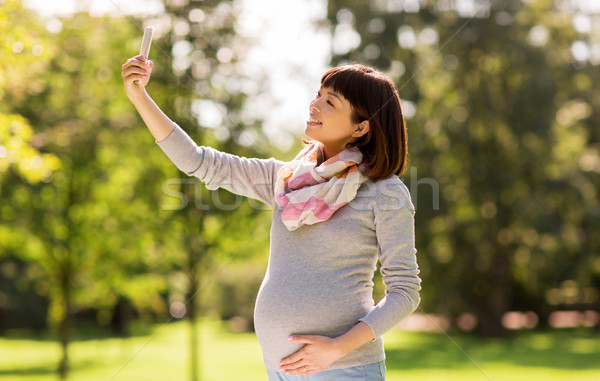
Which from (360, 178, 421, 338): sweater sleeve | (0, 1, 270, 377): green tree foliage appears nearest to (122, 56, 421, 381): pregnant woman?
(360, 178, 421, 338): sweater sleeve

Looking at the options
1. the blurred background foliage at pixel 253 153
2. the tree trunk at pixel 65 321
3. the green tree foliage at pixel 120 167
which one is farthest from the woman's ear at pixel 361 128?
the tree trunk at pixel 65 321

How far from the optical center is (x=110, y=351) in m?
23.4

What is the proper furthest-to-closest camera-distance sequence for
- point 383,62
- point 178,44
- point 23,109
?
point 383,62 < point 23,109 < point 178,44

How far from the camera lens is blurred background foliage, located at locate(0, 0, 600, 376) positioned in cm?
959

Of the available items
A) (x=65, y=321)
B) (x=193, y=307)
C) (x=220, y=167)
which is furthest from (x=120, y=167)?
(x=220, y=167)

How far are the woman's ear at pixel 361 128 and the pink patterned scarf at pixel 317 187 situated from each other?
0.05m

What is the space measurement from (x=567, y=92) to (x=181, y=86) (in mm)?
13717

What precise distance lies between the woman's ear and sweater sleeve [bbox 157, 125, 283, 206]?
33cm

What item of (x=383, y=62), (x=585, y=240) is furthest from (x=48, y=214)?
(x=585, y=240)

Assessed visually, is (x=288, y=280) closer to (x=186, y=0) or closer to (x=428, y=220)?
(x=186, y=0)

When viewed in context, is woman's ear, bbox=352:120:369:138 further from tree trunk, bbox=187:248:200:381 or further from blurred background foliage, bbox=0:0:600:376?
tree trunk, bbox=187:248:200:381

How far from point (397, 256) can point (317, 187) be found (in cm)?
30

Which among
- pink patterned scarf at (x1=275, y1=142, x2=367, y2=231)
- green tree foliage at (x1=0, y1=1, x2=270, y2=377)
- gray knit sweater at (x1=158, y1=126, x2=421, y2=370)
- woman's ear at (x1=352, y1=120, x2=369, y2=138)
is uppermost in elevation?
green tree foliage at (x1=0, y1=1, x2=270, y2=377)

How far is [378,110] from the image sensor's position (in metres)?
1.82
